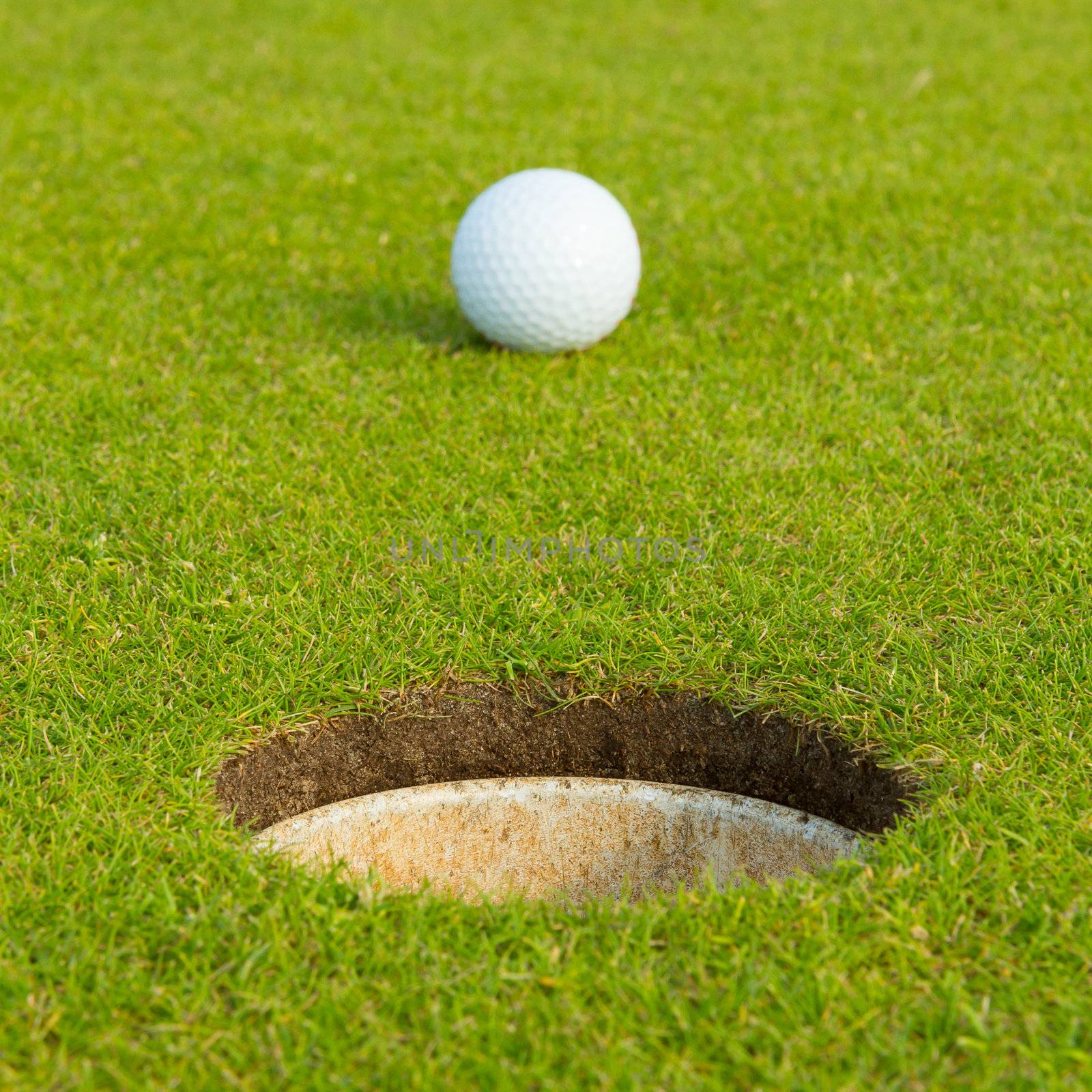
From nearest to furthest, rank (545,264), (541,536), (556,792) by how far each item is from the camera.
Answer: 1. (556,792)
2. (541,536)
3. (545,264)

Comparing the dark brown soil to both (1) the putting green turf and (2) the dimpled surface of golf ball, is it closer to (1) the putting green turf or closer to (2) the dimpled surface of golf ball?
(1) the putting green turf

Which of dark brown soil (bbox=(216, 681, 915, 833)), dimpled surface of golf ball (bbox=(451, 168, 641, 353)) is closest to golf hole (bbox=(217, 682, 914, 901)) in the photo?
dark brown soil (bbox=(216, 681, 915, 833))

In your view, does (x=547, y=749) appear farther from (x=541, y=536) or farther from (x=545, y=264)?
(x=545, y=264)

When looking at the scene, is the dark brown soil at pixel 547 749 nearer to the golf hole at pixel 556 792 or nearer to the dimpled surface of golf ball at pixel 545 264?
the golf hole at pixel 556 792

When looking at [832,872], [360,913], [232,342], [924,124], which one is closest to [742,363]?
[232,342]

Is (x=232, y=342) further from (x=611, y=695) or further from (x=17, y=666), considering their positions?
(x=611, y=695)

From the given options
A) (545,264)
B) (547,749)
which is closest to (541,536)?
(547,749)
